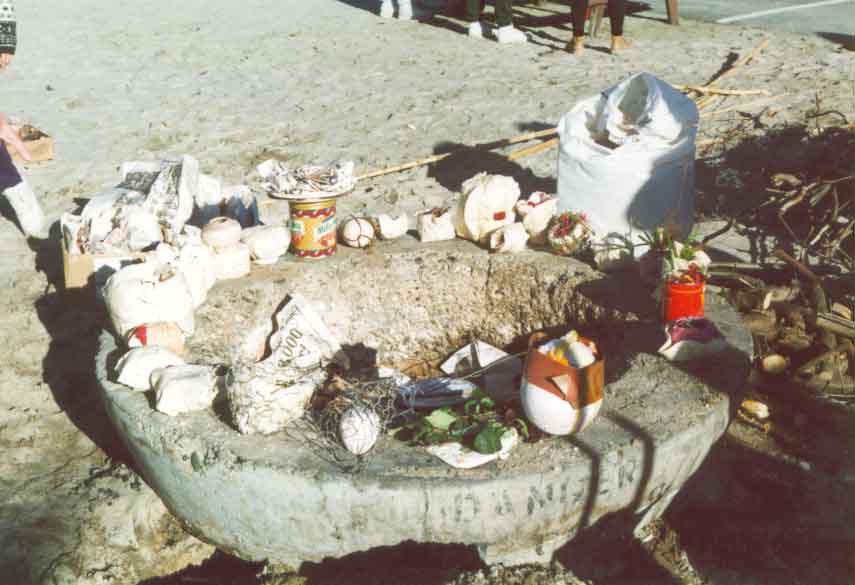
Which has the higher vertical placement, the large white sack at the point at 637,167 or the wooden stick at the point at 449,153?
the large white sack at the point at 637,167

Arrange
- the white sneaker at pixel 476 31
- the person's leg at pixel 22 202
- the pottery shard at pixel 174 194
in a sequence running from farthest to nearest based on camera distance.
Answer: the white sneaker at pixel 476 31 → the person's leg at pixel 22 202 → the pottery shard at pixel 174 194

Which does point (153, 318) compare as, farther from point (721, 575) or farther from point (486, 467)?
point (721, 575)

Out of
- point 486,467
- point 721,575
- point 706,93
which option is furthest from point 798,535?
point 706,93

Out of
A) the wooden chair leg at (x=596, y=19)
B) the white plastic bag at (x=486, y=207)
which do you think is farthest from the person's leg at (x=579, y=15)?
the white plastic bag at (x=486, y=207)

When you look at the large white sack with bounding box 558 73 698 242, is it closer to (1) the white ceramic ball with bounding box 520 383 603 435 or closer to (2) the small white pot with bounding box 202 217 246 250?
(1) the white ceramic ball with bounding box 520 383 603 435

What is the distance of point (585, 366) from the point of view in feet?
9.51

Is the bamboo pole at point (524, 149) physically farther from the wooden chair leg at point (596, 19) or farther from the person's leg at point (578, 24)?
the wooden chair leg at point (596, 19)

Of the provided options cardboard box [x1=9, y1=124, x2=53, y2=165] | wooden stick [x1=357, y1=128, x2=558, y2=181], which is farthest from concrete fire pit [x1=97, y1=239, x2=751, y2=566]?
cardboard box [x1=9, y1=124, x2=53, y2=165]

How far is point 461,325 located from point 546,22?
679 centimetres

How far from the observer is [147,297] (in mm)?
3482

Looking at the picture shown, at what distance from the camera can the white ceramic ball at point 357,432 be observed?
2.85 m

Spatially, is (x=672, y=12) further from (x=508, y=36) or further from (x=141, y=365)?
(x=141, y=365)

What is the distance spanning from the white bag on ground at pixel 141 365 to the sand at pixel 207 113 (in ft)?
1.77

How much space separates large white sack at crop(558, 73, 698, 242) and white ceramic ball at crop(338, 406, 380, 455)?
1937 millimetres
